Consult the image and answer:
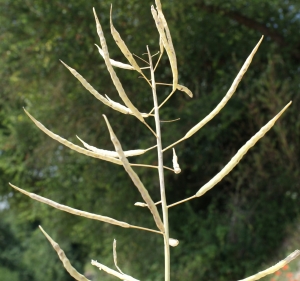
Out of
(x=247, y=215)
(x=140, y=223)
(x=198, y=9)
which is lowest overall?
(x=140, y=223)

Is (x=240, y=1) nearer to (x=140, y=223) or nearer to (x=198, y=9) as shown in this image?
(x=198, y=9)

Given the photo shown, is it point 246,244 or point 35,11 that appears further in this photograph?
point 246,244

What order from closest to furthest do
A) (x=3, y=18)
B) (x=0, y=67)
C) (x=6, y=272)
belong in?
(x=3, y=18), (x=0, y=67), (x=6, y=272)

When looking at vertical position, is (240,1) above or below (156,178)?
above

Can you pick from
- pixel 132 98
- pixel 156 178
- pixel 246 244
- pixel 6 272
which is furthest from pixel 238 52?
pixel 6 272

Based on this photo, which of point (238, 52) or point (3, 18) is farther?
point (238, 52)

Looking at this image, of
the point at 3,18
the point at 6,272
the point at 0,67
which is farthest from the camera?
the point at 6,272

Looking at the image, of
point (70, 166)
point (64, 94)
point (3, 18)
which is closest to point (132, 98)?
point (64, 94)

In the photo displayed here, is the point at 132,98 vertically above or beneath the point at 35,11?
beneath

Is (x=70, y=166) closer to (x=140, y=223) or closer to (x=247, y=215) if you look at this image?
(x=140, y=223)
